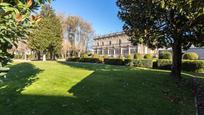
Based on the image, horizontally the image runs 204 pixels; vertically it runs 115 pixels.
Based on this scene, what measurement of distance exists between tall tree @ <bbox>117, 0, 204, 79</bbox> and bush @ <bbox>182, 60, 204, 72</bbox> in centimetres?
895

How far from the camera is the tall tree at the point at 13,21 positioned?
473 cm

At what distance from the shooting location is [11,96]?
1183 cm

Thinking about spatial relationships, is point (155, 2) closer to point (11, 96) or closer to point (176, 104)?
point (176, 104)

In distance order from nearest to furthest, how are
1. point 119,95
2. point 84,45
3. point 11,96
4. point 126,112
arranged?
point 126,112 < point 11,96 < point 119,95 < point 84,45

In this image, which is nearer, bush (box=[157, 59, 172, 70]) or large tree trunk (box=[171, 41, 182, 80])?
large tree trunk (box=[171, 41, 182, 80])

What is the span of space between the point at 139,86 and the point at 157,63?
61.2 ft

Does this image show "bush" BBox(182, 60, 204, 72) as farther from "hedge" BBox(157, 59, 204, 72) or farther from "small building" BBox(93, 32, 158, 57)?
"small building" BBox(93, 32, 158, 57)

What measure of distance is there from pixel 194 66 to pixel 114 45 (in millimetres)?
72662

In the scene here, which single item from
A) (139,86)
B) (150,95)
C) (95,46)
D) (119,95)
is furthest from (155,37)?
(95,46)

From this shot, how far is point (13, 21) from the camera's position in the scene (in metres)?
4.86

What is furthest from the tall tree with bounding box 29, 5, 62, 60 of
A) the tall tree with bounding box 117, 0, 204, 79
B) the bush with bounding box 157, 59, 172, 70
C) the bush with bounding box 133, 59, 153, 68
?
the tall tree with bounding box 117, 0, 204, 79

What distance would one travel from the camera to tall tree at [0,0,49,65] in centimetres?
473

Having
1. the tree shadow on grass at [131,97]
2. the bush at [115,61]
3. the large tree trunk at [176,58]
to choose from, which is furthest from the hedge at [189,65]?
the tree shadow on grass at [131,97]

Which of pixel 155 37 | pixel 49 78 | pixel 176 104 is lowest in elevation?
pixel 176 104
